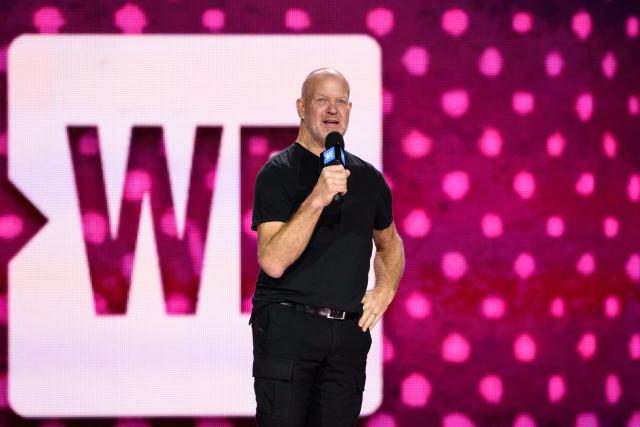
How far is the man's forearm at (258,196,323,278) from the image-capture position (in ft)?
6.14

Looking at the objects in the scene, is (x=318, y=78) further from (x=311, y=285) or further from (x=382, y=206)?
(x=311, y=285)

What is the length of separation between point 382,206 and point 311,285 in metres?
0.35

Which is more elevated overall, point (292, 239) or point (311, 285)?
point (292, 239)

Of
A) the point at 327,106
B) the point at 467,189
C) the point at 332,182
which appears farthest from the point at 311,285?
the point at 467,189

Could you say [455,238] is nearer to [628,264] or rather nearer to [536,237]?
[536,237]

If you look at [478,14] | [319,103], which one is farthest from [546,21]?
[319,103]

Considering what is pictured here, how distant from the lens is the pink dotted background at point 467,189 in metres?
3.30

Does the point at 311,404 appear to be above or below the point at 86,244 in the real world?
below

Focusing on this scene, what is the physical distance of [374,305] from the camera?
214cm

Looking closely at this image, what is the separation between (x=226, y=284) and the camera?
3.24m

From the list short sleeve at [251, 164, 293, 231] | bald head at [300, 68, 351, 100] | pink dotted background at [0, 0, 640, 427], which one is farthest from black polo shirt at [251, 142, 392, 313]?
pink dotted background at [0, 0, 640, 427]

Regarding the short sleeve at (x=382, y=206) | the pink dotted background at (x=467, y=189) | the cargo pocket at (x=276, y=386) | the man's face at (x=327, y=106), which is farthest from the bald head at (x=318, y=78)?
the pink dotted background at (x=467, y=189)

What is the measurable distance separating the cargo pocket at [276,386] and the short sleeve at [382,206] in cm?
50

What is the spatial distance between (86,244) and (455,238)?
1.54 meters
